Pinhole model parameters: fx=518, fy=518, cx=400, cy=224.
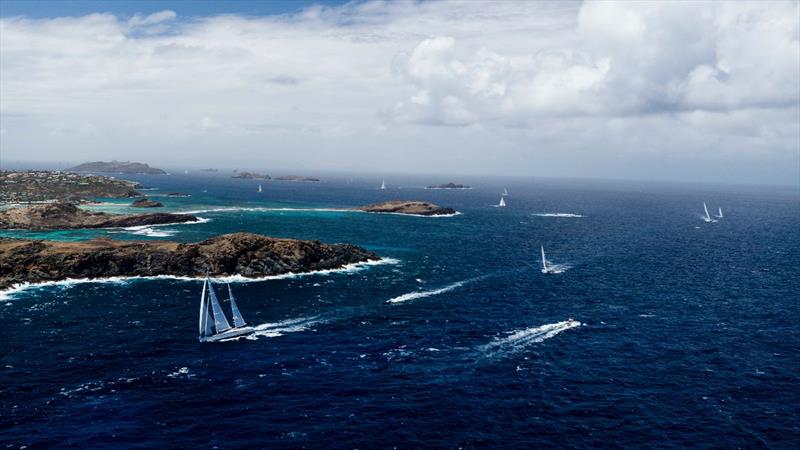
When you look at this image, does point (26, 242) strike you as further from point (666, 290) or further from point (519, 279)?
point (666, 290)

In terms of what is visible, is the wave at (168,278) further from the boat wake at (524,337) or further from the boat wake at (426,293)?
the boat wake at (524,337)

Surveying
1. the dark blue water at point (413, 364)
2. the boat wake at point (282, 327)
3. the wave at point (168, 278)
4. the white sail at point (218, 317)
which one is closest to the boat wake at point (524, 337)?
the dark blue water at point (413, 364)

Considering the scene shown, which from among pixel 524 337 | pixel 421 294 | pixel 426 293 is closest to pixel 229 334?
pixel 421 294

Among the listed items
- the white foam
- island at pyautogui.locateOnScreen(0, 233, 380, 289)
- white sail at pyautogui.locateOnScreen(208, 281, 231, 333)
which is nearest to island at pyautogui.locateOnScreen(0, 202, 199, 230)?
island at pyautogui.locateOnScreen(0, 233, 380, 289)

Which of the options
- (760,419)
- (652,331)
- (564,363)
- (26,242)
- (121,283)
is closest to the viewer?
(760,419)

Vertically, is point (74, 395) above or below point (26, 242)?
below

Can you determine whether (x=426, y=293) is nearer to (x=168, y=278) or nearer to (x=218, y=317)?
(x=218, y=317)

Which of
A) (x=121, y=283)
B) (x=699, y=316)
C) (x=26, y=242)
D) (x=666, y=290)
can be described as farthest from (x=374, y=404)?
(x=26, y=242)
